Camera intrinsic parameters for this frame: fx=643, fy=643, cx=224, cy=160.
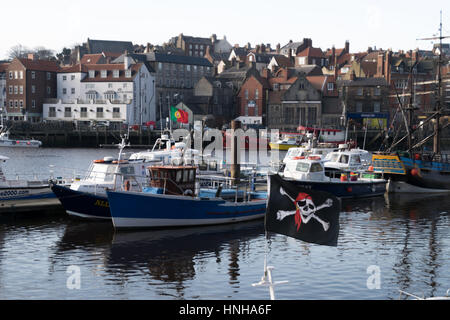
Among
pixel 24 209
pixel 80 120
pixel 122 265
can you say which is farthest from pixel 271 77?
pixel 122 265

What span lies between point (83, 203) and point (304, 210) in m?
18.3

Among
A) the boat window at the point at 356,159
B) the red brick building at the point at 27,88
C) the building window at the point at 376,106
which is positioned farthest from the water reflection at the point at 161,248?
the red brick building at the point at 27,88

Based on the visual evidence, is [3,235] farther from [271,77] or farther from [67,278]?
[271,77]

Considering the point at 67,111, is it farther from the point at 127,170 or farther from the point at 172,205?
the point at 172,205

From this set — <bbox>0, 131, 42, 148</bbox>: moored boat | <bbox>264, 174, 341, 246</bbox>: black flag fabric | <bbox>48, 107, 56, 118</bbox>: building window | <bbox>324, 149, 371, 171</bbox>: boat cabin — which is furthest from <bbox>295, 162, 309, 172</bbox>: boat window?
<bbox>48, 107, 56, 118</bbox>: building window

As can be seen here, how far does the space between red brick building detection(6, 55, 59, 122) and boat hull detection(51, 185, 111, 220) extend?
257 ft

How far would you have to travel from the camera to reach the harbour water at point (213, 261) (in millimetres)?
19969

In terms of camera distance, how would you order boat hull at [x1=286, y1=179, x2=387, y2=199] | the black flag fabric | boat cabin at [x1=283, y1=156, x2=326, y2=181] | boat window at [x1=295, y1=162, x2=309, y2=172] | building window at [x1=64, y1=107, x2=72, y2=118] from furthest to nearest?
building window at [x1=64, y1=107, x2=72, y2=118]
boat window at [x1=295, y1=162, x2=309, y2=172]
boat cabin at [x1=283, y1=156, x2=326, y2=181]
boat hull at [x1=286, y1=179, x2=387, y2=199]
the black flag fabric

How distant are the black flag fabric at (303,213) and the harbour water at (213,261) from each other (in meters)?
5.81

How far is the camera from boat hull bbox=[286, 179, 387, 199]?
38.6 m

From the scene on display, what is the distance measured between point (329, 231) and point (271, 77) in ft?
330

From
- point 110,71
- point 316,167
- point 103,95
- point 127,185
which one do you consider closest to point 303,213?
point 127,185

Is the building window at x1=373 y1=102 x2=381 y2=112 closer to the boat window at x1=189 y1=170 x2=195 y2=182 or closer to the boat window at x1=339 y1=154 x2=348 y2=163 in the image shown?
the boat window at x1=339 y1=154 x2=348 y2=163

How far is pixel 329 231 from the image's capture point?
13.7 m
